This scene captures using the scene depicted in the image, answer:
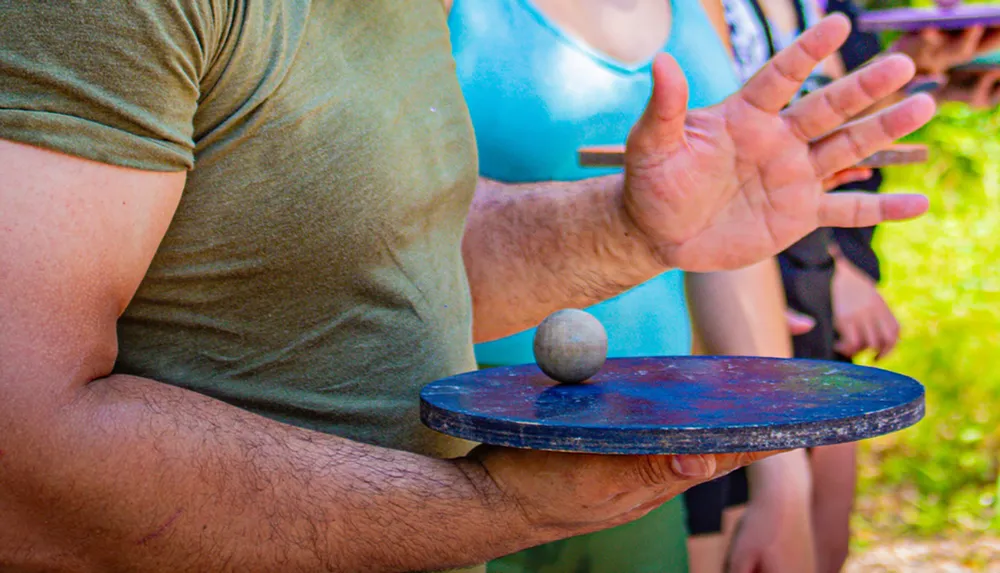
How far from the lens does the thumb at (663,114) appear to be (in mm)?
1605

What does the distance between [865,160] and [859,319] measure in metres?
1.76

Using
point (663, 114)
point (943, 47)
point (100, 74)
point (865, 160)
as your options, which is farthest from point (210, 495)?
point (943, 47)

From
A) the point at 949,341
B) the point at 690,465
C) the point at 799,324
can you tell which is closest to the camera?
the point at 690,465

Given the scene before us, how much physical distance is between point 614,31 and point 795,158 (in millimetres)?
970

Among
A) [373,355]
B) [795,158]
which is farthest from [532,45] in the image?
[373,355]

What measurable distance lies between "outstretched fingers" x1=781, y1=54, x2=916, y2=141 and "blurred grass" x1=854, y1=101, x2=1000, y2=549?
4334 mm

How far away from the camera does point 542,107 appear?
2.53 metres

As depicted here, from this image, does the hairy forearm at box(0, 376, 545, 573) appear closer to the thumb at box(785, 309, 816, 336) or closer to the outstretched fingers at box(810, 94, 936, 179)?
the outstretched fingers at box(810, 94, 936, 179)

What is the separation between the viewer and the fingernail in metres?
1.28

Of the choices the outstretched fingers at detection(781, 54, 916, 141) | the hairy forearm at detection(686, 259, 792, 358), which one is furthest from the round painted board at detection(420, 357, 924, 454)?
the hairy forearm at detection(686, 259, 792, 358)

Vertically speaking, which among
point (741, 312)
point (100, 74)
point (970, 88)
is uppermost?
point (100, 74)

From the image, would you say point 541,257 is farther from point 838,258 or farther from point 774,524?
point 838,258

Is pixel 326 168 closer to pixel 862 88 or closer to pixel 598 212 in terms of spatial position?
pixel 598 212

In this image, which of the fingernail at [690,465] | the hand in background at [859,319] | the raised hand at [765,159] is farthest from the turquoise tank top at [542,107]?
the hand in background at [859,319]
